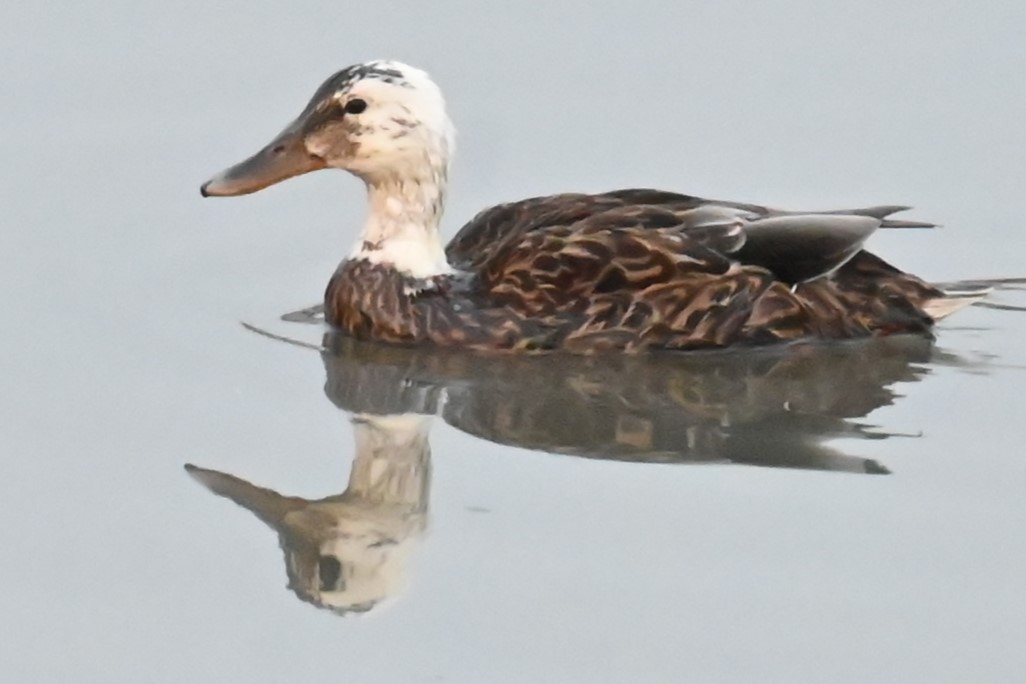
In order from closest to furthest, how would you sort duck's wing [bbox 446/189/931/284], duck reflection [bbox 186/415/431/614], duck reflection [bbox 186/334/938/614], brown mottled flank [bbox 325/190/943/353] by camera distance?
duck reflection [bbox 186/415/431/614]
duck reflection [bbox 186/334/938/614]
brown mottled flank [bbox 325/190/943/353]
duck's wing [bbox 446/189/931/284]

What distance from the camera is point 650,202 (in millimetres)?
11664

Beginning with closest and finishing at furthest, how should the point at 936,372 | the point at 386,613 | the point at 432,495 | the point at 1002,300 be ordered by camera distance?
the point at 386,613 → the point at 432,495 → the point at 936,372 → the point at 1002,300

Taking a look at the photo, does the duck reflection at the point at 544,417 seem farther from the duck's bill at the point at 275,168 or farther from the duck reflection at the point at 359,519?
the duck's bill at the point at 275,168

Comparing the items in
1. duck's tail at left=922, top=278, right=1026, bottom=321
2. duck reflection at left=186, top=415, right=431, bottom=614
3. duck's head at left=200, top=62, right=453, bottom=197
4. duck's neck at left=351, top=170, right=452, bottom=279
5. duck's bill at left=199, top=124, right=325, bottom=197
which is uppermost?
duck's head at left=200, top=62, right=453, bottom=197

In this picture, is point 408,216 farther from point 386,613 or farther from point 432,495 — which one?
point 386,613

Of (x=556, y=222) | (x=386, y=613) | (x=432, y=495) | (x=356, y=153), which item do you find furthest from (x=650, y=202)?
(x=386, y=613)

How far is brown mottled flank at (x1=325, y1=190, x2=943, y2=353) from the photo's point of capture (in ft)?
37.0

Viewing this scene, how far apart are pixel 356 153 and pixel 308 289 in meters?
0.91

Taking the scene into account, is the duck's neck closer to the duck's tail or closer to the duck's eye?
the duck's eye

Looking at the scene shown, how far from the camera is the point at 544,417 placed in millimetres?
10680

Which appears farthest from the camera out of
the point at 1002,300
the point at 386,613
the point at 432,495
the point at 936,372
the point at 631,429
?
the point at 1002,300

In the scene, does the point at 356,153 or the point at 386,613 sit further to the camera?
the point at 356,153

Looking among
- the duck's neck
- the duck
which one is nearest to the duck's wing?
the duck

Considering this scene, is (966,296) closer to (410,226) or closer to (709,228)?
(709,228)
